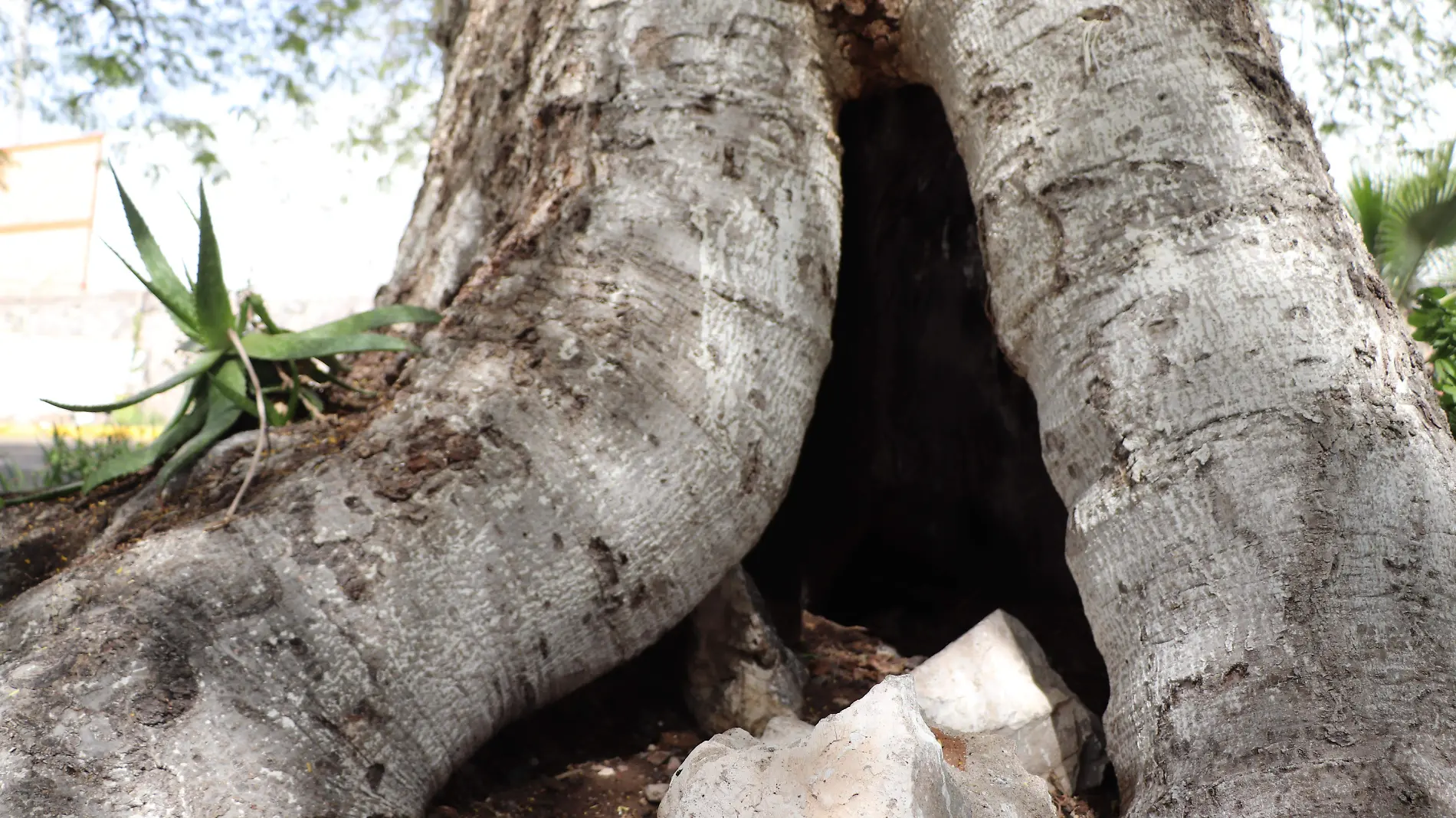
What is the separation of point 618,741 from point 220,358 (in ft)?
4.53

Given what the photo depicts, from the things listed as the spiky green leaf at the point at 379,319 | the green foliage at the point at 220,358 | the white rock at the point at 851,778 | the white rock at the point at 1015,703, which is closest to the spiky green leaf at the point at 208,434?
the green foliage at the point at 220,358

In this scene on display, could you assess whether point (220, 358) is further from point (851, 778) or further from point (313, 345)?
point (851, 778)

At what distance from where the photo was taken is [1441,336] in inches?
125

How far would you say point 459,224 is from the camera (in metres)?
3.03

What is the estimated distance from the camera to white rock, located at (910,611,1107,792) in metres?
2.22

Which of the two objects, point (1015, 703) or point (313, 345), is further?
point (313, 345)

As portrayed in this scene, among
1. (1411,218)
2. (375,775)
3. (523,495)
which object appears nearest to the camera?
(375,775)

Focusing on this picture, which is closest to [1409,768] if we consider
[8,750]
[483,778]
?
[483,778]

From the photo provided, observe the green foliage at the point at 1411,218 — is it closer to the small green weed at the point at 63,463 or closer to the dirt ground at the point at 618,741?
the dirt ground at the point at 618,741

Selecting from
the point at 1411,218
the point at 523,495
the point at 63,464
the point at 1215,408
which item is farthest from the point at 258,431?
the point at 1411,218

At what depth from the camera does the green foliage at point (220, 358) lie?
225 centimetres

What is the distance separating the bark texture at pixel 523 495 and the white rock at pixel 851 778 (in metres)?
0.53

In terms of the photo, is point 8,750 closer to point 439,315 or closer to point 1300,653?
point 439,315

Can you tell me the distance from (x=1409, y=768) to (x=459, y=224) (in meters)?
2.64
